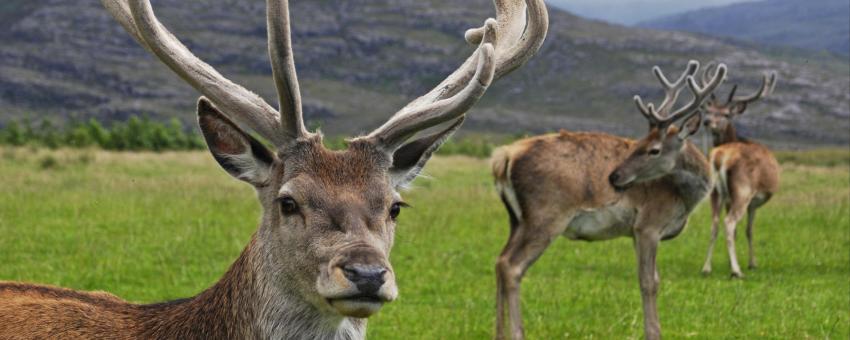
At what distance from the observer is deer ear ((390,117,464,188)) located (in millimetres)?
4438

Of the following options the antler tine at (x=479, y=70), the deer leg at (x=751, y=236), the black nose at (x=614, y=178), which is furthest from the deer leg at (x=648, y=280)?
the deer leg at (x=751, y=236)

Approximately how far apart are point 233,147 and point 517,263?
14.7 feet

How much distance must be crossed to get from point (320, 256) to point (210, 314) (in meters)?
0.77

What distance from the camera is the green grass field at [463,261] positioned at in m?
9.12

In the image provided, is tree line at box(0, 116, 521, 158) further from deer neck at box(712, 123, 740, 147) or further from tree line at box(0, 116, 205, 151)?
deer neck at box(712, 123, 740, 147)

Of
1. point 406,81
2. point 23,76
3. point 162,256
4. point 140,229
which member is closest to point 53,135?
point 140,229

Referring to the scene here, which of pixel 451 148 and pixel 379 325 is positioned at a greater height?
pixel 451 148

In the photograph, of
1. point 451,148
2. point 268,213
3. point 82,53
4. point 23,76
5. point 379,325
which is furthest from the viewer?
point 82,53

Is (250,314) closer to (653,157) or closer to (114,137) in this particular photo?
(653,157)

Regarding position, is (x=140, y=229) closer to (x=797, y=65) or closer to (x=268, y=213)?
(x=268, y=213)

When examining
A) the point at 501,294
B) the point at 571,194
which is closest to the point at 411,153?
the point at 501,294

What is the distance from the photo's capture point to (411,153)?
176 inches

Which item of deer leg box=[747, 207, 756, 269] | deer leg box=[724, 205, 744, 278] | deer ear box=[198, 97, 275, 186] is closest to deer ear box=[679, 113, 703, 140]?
deer leg box=[724, 205, 744, 278]

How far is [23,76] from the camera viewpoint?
129 meters
